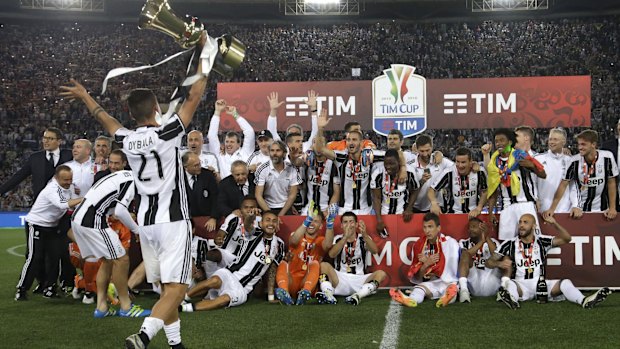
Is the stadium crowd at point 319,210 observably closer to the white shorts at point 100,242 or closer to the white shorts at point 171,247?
the white shorts at point 100,242

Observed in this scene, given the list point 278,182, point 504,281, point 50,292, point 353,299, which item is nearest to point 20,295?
point 50,292

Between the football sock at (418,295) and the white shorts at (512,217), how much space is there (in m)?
1.23

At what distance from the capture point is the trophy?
488 centimetres

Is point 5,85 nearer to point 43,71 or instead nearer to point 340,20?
point 43,71

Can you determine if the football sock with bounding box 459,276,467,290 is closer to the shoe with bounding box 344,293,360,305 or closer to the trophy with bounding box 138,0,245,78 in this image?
the shoe with bounding box 344,293,360,305

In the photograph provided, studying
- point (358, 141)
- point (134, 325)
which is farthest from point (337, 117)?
point (134, 325)

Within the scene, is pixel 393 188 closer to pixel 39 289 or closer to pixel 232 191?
pixel 232 191

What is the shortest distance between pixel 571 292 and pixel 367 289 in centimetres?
A: 213

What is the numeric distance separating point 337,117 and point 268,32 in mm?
15303

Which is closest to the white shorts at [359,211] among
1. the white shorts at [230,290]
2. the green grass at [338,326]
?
the green grass at [338,326]

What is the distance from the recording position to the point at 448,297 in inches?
304

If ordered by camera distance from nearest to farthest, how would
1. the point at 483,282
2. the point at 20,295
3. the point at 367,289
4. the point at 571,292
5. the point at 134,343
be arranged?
the point at 134,343
the point at 571,292
the point at 367,289
the point at 483,282
the point at 20,295

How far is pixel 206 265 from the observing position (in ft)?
28.1

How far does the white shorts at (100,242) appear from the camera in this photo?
7.31 meters
